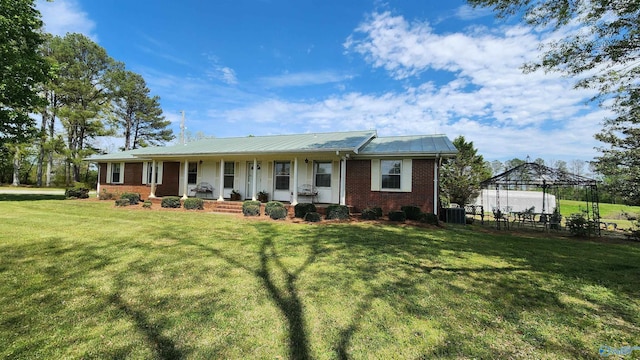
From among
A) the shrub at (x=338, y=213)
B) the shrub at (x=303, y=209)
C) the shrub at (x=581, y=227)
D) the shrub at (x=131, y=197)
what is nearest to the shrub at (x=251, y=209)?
the shrub at (x=303, y=209)

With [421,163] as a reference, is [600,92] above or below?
above

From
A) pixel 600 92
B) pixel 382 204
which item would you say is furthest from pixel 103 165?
pixel 600 92

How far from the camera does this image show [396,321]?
10.5 feet

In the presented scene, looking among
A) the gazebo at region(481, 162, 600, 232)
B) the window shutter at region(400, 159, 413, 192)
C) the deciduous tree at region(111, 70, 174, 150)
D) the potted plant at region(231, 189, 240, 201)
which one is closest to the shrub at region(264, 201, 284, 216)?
the potted plant at region(231, 189, 240, 201)

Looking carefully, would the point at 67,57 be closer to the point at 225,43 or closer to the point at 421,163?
the point at 225,43

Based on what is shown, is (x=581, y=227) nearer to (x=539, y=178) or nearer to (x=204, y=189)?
(x=539, y=178)

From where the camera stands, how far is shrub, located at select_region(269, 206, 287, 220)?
37.4ft

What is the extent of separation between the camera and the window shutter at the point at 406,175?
12312 mm

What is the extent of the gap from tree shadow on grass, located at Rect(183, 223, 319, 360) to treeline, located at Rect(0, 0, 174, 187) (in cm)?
1784

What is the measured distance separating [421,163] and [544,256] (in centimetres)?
623

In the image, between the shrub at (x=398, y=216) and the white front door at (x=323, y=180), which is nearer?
the shrub at (x=398, y=216)

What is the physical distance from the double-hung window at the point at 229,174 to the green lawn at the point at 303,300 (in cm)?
918

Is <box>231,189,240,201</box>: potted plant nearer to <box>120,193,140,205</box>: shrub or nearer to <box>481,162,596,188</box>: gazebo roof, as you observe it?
<box>120,193,140,205</box>: shrub

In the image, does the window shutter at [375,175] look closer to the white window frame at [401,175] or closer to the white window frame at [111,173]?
the white window frame at [401,175]
